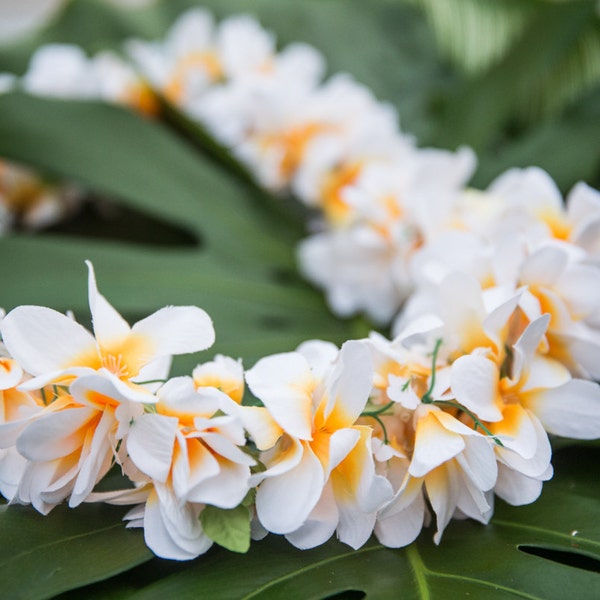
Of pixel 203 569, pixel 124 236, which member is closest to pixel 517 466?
pixel 203 569

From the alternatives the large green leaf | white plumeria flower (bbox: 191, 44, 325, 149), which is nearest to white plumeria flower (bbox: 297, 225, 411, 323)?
the large green leaf

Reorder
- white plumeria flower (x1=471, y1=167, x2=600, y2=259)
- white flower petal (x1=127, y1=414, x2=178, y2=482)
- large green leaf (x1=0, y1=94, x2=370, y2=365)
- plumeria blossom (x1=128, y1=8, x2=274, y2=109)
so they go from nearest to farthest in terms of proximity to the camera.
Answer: white flower petal (x1=127, y1=414, x2=178, y2=482) < white plumeria flower (x1=471, y1=167, x2=600, y2=259) < large green leaf (x1=0, y1=94, x2=370, y2=365) < plumeria blossom (x1=128, y1=8, x2=274, y2=109)

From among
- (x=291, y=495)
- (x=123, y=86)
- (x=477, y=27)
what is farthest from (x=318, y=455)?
(x=477, y=27)

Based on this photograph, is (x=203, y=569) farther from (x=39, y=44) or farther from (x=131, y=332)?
(x=39, y=44)

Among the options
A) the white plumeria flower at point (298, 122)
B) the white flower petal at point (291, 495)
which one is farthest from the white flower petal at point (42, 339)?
the white plumeria flower at point (298, 122)

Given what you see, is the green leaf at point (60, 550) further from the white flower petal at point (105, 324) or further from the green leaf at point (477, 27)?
the green leaf at point (477, 27)

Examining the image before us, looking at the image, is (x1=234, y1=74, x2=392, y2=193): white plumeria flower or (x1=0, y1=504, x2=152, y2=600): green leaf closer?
(x1=0, y1=504, x2=152, y2=600): green leaf

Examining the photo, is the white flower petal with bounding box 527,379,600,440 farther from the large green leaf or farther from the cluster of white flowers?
the large green leaf
